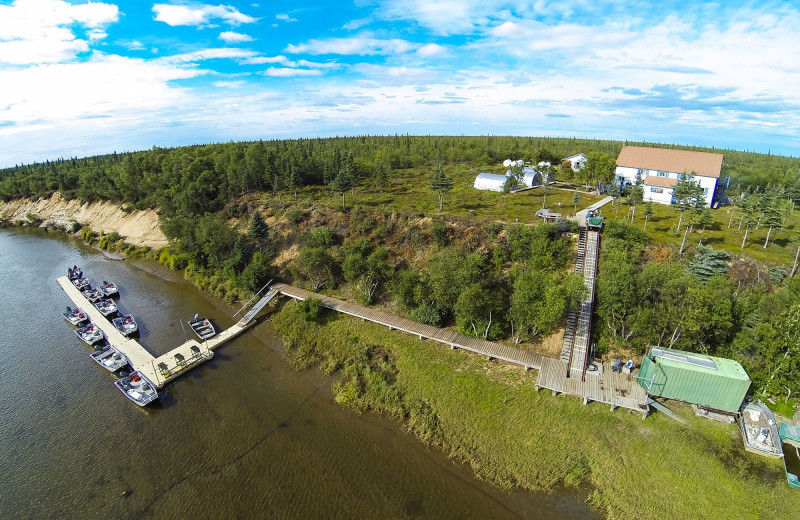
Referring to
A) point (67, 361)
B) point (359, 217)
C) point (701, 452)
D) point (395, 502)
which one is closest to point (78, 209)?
point (67, 361)

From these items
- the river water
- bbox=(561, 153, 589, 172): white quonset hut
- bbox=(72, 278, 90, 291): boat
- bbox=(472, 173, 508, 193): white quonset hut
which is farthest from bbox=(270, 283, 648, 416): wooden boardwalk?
bbox=(561, 153, 589, 172): white quonset hut

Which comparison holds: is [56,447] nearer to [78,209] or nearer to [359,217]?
→ [359,217]

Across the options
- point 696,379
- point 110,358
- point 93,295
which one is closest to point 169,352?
point 110,358

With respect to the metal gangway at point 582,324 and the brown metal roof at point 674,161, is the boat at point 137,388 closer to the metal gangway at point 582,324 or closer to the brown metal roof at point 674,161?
the metal gangway at point 582,324

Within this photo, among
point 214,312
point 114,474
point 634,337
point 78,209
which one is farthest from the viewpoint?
point 78,209

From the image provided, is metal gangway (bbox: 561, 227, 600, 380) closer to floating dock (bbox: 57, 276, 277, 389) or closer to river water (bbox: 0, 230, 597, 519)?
river water (bbox: 0, 230, 597, 519)

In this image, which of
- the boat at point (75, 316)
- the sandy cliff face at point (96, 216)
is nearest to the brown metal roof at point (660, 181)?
the boat at point (75, 316)

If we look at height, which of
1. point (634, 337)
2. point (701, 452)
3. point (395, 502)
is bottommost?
point (395, 502)
